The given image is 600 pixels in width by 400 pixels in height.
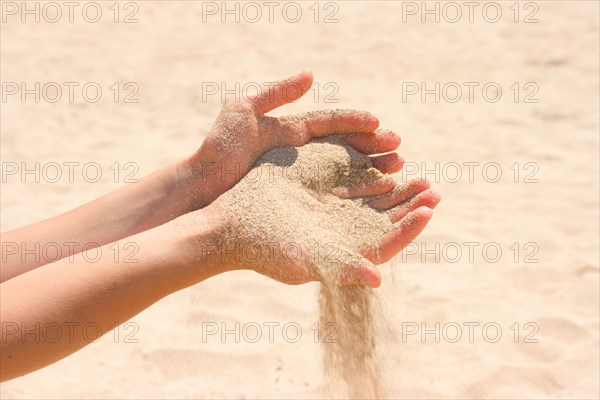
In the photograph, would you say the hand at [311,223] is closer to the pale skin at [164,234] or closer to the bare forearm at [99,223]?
the pale skin at [164,234]

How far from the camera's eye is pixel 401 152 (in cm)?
431

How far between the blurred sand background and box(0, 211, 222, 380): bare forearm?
73cm

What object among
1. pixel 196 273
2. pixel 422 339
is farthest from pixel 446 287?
pixel 196 273

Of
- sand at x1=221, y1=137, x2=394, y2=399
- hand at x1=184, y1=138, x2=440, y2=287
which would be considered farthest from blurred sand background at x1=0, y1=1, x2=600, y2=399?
hand at x1=184, y1=138, x2=440, y2=287

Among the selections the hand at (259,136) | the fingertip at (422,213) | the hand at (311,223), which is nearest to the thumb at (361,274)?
the hand at (311,223)

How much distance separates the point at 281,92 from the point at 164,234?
2.01ft

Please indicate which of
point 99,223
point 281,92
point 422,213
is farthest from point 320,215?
point 99,223

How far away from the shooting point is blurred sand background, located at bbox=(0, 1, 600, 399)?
8.44 feet

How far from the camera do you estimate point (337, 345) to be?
216 centimetres

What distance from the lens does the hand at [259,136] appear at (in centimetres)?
232

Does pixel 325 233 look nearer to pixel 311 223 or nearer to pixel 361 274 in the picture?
pixel 311 223

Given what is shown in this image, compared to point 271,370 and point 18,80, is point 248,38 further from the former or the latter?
point 271,370

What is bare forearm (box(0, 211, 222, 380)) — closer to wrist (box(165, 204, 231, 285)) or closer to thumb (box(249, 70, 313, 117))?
wrist (box(165, 204, 231, 285))

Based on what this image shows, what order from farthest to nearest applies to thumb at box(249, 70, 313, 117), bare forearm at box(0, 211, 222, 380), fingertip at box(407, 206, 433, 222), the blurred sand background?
the blurred sand background
thumb at box(249, 70, 313, 117)
fingertip at box(407, 206, 433, 222)
bare forearm at box(0, 211, 222, 380)
